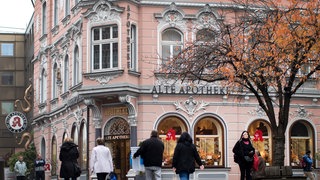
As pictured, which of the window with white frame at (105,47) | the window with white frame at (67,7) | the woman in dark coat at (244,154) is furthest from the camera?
→ the window with white frame at (67,7)

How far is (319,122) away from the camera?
40.0 meters

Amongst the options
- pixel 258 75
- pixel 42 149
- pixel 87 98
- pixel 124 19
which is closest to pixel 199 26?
pixel 124 19

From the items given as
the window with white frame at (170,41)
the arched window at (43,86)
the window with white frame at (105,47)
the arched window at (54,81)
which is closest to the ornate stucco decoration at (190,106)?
the window with white frame at (170,41)

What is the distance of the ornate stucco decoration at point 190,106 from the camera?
37.8 metres

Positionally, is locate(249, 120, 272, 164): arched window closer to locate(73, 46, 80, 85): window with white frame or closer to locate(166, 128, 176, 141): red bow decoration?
locate(166, 128, 176, 141): red bow decoration

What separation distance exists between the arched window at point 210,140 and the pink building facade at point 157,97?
48 millimetres

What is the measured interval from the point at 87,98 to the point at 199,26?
6423 mm

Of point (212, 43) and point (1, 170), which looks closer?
point (212, 43)

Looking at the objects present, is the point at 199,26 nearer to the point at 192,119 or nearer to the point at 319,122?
the point at 192,119

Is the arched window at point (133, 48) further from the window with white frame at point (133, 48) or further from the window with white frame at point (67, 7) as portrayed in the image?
the window with white frame at point (67, 7)

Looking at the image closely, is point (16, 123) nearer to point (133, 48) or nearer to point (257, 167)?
point (133, 48)

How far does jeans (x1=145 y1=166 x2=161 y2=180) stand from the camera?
2280 centimetres

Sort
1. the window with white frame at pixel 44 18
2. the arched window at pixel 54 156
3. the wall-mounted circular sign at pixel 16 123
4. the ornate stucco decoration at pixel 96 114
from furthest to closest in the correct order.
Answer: the wall-mounted circular sign at pixel 16 123 < the window with white frame at pixel 44 18 < the arched window at pixel 54 156 < the ornate stucco decoration at pixel 96 114

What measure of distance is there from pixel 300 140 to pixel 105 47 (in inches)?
429
